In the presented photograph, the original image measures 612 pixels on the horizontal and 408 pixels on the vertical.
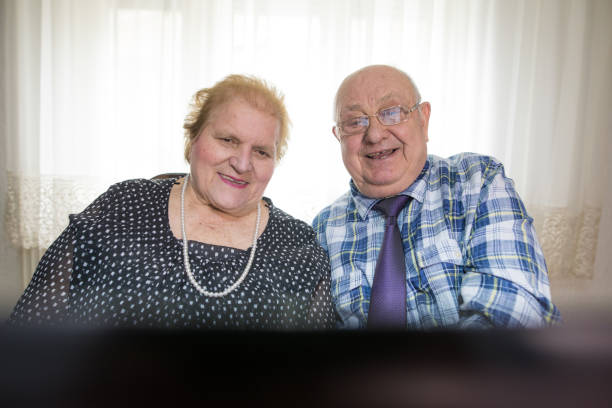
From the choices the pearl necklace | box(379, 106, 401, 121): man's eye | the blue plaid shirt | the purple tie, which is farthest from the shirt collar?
the pearl necklace

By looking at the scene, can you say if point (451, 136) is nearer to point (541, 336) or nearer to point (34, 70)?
point (541, 336)

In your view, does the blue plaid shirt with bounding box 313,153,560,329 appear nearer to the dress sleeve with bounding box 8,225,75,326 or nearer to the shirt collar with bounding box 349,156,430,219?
the shirt collar with bounding box 349,156,430,219

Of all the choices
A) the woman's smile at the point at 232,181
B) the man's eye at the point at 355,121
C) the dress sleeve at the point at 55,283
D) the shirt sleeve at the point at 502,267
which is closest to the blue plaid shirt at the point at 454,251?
the shirt sleeve at the point at 502,267

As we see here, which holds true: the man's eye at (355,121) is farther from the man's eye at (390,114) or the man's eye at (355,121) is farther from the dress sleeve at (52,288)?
the dress sleeve at (52,288)

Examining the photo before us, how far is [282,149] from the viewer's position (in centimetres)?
131

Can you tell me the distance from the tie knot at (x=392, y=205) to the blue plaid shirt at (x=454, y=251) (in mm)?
27

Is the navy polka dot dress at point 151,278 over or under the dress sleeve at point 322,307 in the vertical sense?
over

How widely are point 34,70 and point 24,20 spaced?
0.88ft

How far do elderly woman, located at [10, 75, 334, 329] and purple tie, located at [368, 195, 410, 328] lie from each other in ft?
0.50

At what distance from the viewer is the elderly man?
110cm

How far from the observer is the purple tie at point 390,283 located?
1.17 metres

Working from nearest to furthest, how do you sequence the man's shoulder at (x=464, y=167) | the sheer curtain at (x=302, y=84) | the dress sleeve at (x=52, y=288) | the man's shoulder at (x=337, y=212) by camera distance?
the dress sleeve at (x=52, y=288) < the man's shoulder at (x=464, y=167) < the man's shoulder at (x=337, y=212) < the sheer curtain at (x=302, y=84)

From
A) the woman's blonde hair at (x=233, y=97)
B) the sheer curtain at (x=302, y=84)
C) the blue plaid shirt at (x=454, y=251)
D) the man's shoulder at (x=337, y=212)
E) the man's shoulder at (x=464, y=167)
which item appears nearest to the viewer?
the blue plaid shirt at (x=454, y=251)

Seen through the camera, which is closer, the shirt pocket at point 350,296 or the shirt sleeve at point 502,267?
the shirt sleeve at point 502,267
